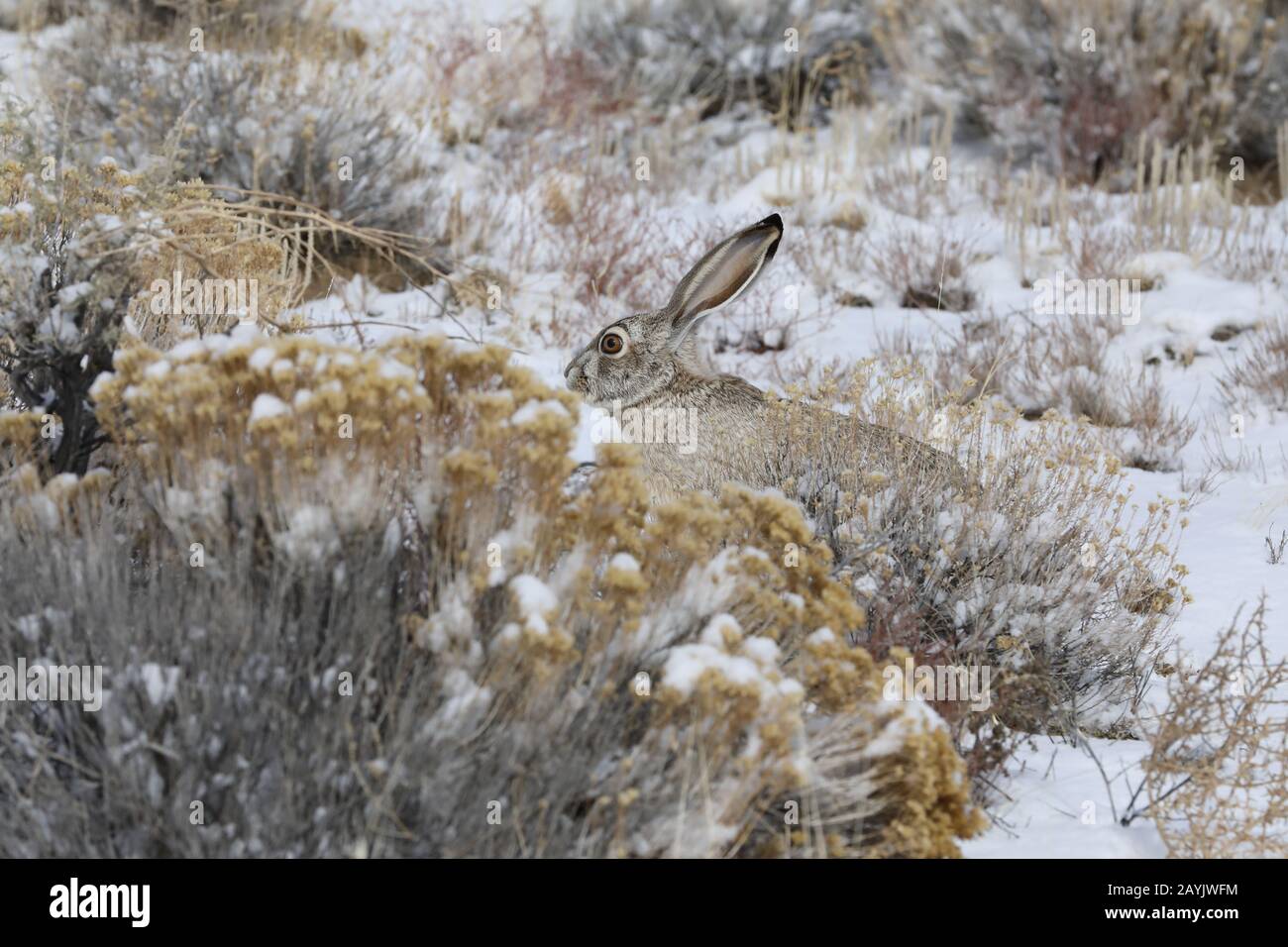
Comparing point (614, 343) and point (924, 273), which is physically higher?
point (614, 343)

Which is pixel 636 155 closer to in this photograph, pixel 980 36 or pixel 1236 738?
pixel 980 36

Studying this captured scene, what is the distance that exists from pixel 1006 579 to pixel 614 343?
159 centimetres

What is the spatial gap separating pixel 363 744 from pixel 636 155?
7.07 metres

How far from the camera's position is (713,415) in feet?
15.6

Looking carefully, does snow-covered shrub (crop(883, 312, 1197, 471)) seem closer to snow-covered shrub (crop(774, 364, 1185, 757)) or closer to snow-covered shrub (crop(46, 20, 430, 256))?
snow-covered shrub (crop(774, 364, 1185, 757))

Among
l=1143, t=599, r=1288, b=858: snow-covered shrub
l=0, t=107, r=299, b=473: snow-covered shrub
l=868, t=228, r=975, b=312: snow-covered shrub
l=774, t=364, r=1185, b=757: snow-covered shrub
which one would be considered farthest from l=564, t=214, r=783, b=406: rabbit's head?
l=868, t=228, r=975, b=312: snow-covered shrub

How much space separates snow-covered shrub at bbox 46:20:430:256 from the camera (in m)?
7.05

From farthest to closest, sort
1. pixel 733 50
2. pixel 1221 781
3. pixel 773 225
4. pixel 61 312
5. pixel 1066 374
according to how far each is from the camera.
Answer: pixel 733 50, pixel 1066 374, pixel 773 225, pixel 61 312, pixel 1221 781

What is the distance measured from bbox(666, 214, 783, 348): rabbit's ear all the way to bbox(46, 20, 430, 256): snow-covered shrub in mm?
2668

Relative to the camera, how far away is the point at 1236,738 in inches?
128

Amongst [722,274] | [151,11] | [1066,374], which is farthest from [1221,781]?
[151,11]

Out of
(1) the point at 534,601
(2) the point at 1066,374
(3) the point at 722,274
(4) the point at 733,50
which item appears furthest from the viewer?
(4) the point at 733,50

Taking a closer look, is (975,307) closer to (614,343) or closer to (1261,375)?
(1261,375)

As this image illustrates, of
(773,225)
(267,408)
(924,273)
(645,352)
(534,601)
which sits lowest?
(924,273)
